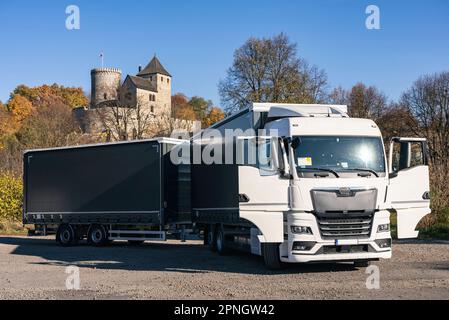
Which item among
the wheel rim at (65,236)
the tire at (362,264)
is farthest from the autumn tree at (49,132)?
the tire at (362,264)

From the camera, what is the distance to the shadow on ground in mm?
12344

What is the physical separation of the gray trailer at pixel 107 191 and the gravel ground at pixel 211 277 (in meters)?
1.78

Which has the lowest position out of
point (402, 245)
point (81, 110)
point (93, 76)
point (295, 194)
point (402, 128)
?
point (402, 245)

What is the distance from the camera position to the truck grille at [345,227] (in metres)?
10.7

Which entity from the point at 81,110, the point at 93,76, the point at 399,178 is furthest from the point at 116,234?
the point at 93,76

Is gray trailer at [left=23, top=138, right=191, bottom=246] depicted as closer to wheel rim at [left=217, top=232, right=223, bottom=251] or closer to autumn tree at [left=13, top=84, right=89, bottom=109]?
wheel rim at [left=217, top=232, right=223, bottom=251]

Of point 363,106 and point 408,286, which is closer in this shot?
point 408,286

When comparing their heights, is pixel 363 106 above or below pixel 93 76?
below

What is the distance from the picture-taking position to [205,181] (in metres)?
15.8

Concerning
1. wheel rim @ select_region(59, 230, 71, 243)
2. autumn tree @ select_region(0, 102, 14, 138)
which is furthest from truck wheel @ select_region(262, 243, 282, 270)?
autumn tree @ select_region(0, 102, 14, 138)

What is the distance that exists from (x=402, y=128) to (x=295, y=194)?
49557mm

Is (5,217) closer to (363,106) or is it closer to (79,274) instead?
(79,274)

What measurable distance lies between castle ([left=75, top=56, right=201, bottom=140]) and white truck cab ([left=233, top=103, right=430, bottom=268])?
45074 mm

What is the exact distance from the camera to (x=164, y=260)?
14.6m
